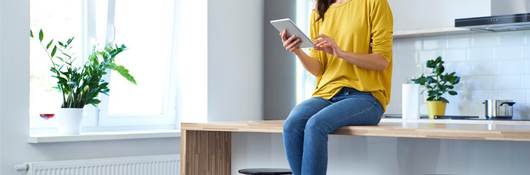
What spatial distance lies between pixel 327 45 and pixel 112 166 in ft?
6.89

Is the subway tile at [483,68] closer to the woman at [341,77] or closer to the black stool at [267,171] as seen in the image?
the woman at [341,77]

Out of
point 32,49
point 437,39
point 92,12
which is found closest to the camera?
point 32,49

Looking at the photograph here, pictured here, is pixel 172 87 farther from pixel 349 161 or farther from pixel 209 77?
pixel 349 161

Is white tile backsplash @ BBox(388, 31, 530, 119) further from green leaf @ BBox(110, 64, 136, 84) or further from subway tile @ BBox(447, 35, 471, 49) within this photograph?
green leaf @ BBox(110, 64, 136, 84)

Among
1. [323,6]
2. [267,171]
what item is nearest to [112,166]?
[267,171]

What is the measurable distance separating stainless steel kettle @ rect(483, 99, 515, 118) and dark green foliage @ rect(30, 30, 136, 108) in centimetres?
221

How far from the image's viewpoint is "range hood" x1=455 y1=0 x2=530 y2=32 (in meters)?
Answer: 4.39

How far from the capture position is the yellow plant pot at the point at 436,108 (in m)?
4.80

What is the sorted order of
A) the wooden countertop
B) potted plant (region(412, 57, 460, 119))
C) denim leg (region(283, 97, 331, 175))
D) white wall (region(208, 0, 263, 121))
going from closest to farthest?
1. the wooden countertop
2. denim leg (region(283, 97, 331, 175))
3. potted plant (region(412, 57, 460, 119))
4. white wall (region(208, 0, 263, 121))

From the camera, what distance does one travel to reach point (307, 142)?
8.89 ft

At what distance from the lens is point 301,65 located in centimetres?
564

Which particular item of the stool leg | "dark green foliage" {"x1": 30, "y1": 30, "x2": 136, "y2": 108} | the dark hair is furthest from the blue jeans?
"dark green foliage" {"x1": 30, "y1": 30, "x2": 136, "y2": 108}

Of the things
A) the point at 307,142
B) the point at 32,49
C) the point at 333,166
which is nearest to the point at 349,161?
the point at 333,166

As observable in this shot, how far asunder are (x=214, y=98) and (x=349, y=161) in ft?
7.68
